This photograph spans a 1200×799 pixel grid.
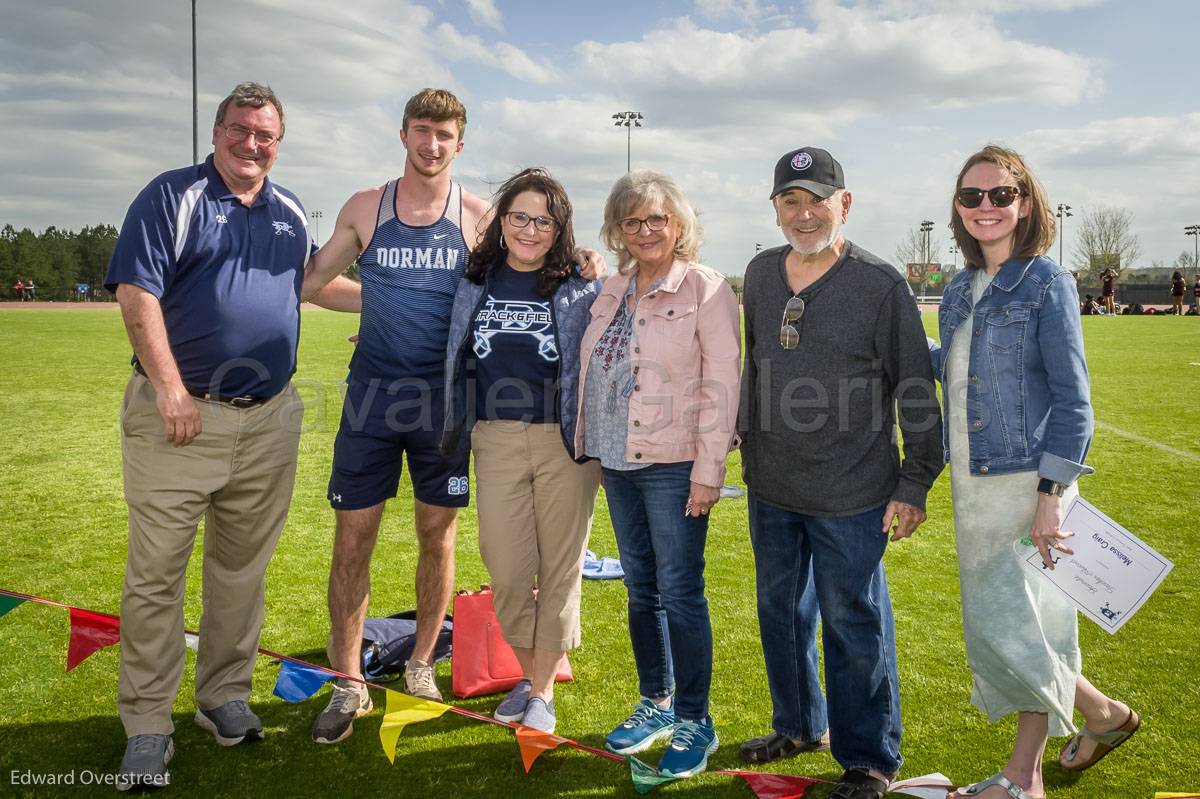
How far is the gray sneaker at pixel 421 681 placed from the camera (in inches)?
148

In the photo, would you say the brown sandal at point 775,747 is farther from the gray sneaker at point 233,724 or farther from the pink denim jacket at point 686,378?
the gray sneaker at point 233,724

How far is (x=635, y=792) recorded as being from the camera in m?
3.06

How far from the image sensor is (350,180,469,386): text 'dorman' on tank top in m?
3.61

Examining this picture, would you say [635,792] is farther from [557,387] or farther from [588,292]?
[588,292]

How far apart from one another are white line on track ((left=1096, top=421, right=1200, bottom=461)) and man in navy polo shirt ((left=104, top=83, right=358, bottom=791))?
917cm

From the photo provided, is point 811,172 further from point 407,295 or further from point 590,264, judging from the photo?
point 407,295

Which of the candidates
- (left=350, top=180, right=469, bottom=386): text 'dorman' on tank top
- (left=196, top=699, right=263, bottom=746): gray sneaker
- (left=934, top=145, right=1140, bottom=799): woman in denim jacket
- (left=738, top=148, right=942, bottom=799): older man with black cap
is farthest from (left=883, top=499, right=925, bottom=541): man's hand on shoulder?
(left=196, top=699, right=263, bottom=746): gray sneaker

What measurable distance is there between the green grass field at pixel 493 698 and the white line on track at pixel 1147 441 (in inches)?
21.0

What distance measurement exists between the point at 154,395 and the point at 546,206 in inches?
64.6

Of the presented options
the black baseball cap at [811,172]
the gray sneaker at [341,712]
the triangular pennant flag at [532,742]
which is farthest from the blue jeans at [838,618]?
the gray sneaker at [341,712]

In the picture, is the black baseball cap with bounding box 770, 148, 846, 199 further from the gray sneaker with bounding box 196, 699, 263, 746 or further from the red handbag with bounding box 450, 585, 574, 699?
the gray sneaker with bounding box 196, 699, 263, 746

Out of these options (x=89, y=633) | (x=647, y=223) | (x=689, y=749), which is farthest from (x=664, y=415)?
(x=89, y=633)

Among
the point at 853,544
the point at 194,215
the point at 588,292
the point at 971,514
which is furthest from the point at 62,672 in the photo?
the point at 971,514

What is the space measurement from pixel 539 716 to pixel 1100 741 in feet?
6.80
